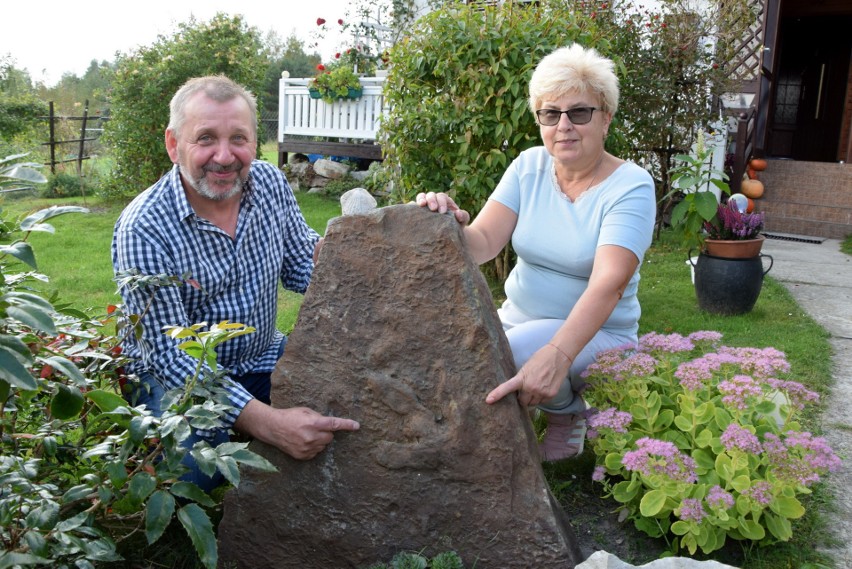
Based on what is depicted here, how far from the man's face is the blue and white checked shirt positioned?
77 millimetres

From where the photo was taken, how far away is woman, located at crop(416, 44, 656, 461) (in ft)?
8.82

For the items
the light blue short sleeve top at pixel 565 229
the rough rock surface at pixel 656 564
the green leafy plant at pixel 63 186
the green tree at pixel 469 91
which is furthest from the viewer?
the green leafy plant at pixel 63 186

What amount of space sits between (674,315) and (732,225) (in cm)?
72

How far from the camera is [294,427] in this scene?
2244mm

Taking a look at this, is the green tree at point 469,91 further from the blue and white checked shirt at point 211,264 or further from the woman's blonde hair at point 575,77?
the blue and white checked shirt at point 211,264

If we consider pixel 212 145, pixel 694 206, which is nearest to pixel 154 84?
pixel 694 206

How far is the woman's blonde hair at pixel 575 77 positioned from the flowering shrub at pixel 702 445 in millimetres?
932

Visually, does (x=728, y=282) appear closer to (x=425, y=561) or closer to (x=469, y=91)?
(x=469, y=91)

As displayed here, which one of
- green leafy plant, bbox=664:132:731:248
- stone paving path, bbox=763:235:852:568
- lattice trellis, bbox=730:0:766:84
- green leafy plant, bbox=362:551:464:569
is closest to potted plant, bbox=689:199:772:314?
green leafy plant, bbox=664:132:731:248

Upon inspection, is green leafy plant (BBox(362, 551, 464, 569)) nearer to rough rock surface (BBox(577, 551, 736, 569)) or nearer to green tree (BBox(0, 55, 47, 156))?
rough rock surface (BBox(577, 551, 736, 569))

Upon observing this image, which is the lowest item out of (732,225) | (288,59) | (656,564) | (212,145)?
(656,564)

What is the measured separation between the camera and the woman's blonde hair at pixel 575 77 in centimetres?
280

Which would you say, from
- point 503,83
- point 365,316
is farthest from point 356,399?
point 503,83

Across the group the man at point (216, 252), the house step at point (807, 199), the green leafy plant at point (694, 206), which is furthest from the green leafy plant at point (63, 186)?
the house step at point (807, 199)
